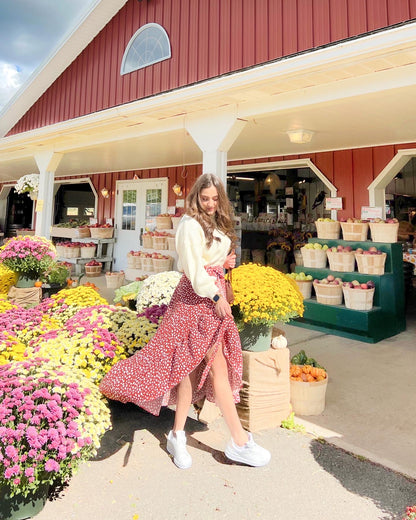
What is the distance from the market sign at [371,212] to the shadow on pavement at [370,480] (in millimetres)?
4698

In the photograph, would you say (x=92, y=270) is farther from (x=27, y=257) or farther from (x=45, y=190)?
(x=27, y=257)

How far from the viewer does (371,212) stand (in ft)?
21.0

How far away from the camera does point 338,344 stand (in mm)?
4945

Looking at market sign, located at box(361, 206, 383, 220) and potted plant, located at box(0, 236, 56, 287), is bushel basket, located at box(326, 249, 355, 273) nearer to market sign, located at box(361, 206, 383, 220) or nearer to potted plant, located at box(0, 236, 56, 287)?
market sign, located at box(361, 206, 383, 220)

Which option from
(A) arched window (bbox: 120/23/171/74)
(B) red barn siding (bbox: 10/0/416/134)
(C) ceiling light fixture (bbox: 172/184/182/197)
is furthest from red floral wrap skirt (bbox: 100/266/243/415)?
(C) ceiling light fixture (bbox: 172/184/182/197)

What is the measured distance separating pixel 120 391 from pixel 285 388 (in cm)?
123

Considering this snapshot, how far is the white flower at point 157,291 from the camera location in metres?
3.91

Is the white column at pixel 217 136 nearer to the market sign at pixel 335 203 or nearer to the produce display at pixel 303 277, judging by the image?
the produce display at pixel 303 277

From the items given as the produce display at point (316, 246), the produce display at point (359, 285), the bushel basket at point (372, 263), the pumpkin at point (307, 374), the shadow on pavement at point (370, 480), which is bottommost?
the shadow on pavement at point (370, 480)

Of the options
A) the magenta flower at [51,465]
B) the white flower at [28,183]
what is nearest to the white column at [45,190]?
the white flower at [28,183]

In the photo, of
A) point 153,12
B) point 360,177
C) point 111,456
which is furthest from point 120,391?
point 153,12

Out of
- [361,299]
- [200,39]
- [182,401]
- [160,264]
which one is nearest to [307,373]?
[182,401]

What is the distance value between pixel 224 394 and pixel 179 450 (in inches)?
17.3

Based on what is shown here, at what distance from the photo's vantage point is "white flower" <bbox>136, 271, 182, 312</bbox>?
3914mm
